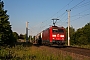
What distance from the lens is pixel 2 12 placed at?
106 feet

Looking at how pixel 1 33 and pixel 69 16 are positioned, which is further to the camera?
pixel 69 16

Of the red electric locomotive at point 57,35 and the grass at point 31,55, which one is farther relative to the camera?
the red electric locomotive at point 57,35

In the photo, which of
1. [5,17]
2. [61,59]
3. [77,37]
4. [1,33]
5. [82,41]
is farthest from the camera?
[77,37]

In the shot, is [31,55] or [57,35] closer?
[31,55]

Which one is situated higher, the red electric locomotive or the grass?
the red electric locomotive

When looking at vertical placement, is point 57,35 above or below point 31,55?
above

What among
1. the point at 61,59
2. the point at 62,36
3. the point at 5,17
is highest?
the point at 5,17

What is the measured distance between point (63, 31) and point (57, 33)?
1.12 meters

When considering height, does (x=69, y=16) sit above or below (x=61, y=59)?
above

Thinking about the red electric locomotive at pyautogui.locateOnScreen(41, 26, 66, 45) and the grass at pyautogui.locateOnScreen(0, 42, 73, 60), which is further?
the red electric locomotive at pyautogui.locateOnScreen(41, 26, 66, 45)

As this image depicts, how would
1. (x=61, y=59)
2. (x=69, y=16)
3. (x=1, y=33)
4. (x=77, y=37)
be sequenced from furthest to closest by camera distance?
1. (x=77, y=37)
2. (x=69, y=16)
3. (x=1, y=33)
4. (x=61, y=59)

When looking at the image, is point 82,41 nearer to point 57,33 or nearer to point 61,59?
point 57,33

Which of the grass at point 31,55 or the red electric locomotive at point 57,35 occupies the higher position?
the red electric locomotive at point 57,35

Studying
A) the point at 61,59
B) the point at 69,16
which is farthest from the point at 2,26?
the point at 69,16
